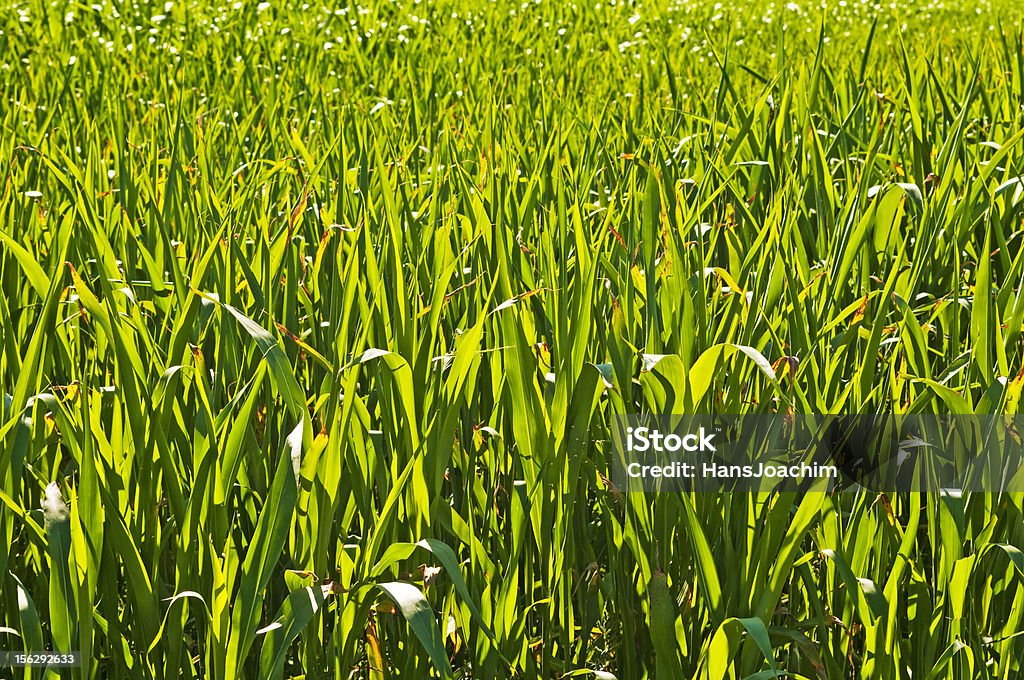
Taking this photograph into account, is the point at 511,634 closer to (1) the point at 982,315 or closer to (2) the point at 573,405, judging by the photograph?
(2) the point at 573,405

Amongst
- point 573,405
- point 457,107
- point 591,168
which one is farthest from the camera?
point 457,107

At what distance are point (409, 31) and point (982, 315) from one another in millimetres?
4365

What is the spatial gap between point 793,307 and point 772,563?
35 centimetres

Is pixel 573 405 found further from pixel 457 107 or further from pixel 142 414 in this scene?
pixel 457 107

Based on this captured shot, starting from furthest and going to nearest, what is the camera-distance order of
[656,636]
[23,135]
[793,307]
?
[23,135] → [793,307] → [656,636]

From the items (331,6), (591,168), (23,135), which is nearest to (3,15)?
(331,6)

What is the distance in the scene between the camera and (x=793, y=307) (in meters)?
1.27

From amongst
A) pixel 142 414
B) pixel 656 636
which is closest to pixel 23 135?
pixel 142 414

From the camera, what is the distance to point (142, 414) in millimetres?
1031

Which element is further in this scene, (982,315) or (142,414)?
(982,315)

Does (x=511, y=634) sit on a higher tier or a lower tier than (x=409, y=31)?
lower

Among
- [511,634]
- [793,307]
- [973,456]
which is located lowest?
[511,634]

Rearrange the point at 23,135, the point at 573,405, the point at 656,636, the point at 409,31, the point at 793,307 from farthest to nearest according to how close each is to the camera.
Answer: the point at 409,31
the point at 23,135
the point at 793,307
the point at 573,405
the point at 656,636

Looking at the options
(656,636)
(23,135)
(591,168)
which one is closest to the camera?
(656,636)
